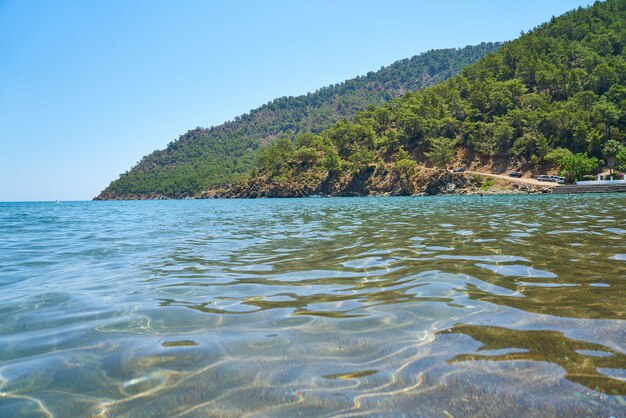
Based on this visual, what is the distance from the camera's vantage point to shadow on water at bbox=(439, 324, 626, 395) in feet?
8.98

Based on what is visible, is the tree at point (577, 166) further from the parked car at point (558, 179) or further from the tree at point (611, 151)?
the tree at point (611, 151)

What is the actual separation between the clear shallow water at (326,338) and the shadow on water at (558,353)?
0.02 m

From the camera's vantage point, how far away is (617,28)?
101125 mm

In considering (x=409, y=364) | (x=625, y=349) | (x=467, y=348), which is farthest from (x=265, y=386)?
(x=625, y=349)

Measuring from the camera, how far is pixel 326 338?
12.6ft

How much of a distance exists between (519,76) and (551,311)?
116154 millimetres

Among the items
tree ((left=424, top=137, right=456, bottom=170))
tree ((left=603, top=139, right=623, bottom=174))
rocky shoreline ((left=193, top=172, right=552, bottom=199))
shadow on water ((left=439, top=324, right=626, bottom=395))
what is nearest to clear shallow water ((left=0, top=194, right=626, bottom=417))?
shadow on water ((left=439, top=324, right=626, bottom=395))

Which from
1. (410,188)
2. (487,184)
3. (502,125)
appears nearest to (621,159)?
(487,184)

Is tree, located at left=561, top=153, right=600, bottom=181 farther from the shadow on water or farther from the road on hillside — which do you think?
the shadow on water

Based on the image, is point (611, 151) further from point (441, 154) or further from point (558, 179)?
point (441, 154)

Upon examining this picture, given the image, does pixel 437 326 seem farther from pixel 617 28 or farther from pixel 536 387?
pixel 617 28

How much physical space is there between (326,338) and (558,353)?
2043 mm

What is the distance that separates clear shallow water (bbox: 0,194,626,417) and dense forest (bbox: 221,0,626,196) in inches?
2999

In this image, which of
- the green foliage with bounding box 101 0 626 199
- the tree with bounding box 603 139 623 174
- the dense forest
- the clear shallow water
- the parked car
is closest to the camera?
the clear shallow water
